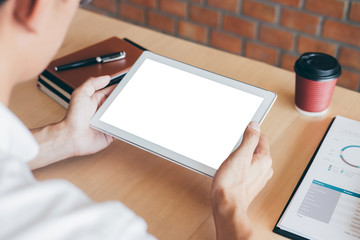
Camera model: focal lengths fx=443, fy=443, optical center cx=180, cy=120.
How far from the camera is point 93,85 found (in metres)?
1.00

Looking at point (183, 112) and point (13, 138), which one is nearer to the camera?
→ point (13, 138)

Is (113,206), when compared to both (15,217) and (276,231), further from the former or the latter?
(276,231)

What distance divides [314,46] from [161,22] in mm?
813

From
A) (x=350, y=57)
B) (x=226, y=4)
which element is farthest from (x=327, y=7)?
(x=226, y=4)

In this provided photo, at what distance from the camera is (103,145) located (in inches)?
38.4

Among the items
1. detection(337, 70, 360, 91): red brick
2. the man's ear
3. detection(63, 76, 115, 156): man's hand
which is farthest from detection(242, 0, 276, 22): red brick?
the man's ear

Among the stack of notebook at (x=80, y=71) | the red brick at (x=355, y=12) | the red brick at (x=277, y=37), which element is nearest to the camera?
the stack of notebook at (x=80, y=71)

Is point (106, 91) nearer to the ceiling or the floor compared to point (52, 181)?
nearer to the floor

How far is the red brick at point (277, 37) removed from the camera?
6.54 ft

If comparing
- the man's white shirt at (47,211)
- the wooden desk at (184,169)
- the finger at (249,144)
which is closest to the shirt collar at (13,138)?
the man's white shirt at (47,211)

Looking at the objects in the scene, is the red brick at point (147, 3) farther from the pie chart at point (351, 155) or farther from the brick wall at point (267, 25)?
the pie chart at point (351, 155)

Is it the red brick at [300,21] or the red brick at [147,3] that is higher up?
the red brick at [300,21]

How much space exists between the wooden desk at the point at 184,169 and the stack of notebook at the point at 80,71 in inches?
1.4

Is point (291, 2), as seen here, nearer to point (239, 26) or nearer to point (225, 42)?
point (239, 26)
